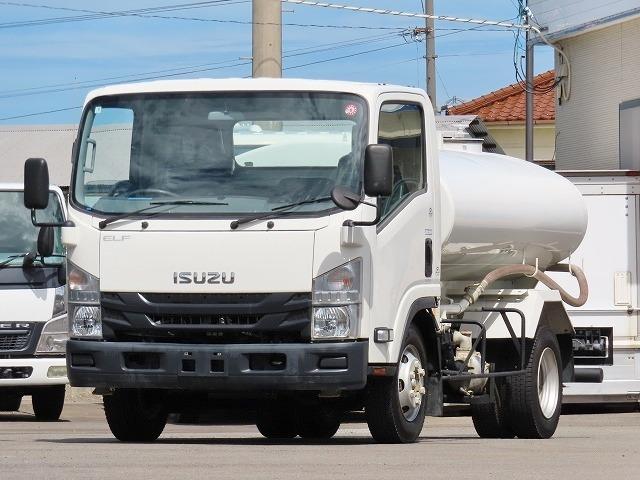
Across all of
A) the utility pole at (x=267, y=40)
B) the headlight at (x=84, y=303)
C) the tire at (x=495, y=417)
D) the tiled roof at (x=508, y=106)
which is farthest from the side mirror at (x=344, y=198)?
the tiled roof at (x=508, y=106)

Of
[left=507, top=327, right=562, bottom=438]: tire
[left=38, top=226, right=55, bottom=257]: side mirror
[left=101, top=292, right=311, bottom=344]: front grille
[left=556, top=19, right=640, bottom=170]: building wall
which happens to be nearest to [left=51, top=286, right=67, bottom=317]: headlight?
[left=38, top=226, right=55, bottom=257]: side mirror

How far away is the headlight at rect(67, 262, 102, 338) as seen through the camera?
12031 mm

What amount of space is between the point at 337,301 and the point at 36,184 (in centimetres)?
221

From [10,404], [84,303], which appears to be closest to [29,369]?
[10,404]

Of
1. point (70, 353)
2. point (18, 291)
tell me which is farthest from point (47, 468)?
point (18, 291)

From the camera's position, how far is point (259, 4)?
869 inches

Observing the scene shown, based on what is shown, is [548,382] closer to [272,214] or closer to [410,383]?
[410,383]

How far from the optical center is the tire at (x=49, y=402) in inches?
733

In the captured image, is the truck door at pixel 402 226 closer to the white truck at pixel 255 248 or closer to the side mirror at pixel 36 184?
the white truck at pixel 255 248

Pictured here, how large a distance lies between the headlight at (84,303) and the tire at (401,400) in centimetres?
193

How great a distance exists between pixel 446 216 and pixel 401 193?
131 cm

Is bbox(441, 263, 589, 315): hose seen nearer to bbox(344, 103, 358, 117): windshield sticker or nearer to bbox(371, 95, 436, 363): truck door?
bbox(371, 95, 436, 363): truck door

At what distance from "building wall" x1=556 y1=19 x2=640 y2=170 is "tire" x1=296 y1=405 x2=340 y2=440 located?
41.5 ft

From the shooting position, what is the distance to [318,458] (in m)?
10.8
